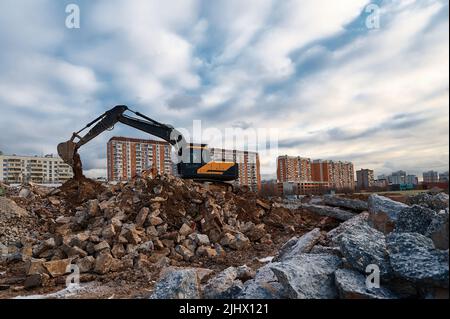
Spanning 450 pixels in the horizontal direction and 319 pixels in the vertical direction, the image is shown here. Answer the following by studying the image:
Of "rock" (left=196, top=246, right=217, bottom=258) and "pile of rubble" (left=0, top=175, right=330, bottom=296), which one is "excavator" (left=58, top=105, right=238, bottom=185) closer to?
"pile of rubble" (left=0, top=175, right=330, bottom=296)

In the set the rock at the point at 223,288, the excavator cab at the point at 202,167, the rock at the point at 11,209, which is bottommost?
the rock at the point at 223,288

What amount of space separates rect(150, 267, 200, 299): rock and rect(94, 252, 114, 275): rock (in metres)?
3.02

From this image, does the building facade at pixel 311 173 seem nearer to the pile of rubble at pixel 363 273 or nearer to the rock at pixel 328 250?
the rock at pixel 328 250

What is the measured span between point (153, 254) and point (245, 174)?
77.2ft

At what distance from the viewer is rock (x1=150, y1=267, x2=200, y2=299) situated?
3875 mm

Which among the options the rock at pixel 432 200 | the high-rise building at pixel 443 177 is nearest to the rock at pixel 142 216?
the rock at pixel 432 200

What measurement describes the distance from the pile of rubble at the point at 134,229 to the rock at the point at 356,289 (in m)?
4.40

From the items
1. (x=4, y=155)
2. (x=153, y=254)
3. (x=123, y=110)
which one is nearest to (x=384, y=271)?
(x=153, y=254)

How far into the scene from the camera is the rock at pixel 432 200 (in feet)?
18.4

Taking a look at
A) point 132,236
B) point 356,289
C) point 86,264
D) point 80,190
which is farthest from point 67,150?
point 356,289

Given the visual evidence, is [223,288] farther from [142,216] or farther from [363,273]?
[142,216]

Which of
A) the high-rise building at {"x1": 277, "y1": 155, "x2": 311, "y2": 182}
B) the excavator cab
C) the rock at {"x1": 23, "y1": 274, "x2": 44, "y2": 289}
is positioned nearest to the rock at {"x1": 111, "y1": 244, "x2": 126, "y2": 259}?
the rock at {"x1": 23, "y1": 274, "x2": 44, "y2": 289}

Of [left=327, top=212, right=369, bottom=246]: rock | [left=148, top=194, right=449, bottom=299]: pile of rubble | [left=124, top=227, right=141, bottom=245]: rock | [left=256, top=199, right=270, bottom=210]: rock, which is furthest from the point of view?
[left=256, top=199, right=270, bottom=210]: rock
